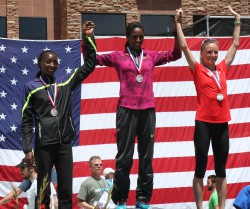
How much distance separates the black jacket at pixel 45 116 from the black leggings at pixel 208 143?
1.14 metres

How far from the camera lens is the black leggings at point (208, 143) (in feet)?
19.5

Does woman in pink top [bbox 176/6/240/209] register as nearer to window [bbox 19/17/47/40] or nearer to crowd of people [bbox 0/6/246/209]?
crowd of people [bbox 0/6/246/209]

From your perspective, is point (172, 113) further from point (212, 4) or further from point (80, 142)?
point (212, 4)

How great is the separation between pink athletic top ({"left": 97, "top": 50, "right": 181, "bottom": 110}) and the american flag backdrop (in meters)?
3.71

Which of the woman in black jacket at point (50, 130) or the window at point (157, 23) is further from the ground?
the window at point (157, 23)

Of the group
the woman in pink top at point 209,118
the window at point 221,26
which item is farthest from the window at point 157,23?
the woman in pink top at point 209,118

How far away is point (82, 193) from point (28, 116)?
7.90 feet

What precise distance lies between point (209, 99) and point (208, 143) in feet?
1.31

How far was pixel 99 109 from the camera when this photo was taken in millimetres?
9812

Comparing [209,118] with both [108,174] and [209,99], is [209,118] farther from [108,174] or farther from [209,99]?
[108,174]

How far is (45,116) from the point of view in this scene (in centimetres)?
568

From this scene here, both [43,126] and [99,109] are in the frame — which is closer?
[43,126]

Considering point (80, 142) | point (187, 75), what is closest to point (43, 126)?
point (80, 142)

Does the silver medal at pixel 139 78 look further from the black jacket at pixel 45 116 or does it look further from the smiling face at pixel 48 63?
the smiling face at pixel 48 63
